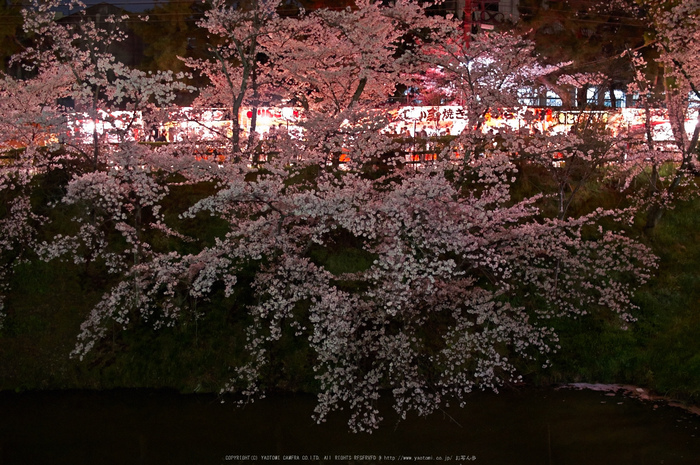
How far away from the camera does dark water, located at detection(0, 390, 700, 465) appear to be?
11.0 metres

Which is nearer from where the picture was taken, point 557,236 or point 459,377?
point 459,377

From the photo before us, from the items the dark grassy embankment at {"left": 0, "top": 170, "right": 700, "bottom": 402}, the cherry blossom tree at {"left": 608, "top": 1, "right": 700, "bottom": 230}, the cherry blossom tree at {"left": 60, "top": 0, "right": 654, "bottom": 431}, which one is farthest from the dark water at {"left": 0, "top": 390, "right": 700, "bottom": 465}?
the cherry blossom tree at {"left": 608, "top": 1, "right": 700, "bottom": 230}

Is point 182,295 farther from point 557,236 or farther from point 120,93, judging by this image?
point 557,236

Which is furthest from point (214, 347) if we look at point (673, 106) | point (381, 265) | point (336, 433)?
point (673, 106)

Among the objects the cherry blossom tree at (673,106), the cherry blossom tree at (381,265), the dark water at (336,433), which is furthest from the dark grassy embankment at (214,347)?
the cherry blossom tree at (673,106)

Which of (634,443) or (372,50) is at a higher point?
(372,50)

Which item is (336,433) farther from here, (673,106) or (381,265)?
(673,106)

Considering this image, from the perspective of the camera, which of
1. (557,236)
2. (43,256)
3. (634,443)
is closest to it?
(634,443)

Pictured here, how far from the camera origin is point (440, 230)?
11148 mm

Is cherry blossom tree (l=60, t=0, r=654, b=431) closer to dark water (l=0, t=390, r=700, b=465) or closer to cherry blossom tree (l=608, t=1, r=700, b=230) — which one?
dark water (l=0, t=390, r=700, b=465)

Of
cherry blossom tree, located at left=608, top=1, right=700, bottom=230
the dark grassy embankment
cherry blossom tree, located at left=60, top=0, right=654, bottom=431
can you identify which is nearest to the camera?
cherry blossom tree, located at left=60, top=0, right=654, bottom=431

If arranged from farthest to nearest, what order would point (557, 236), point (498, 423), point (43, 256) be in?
1. point (43, 256)
2. point (557, 236)
3. point (498, 423)

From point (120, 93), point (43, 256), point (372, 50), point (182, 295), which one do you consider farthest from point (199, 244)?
point (372, 50)

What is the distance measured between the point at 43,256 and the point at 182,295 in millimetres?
4036
